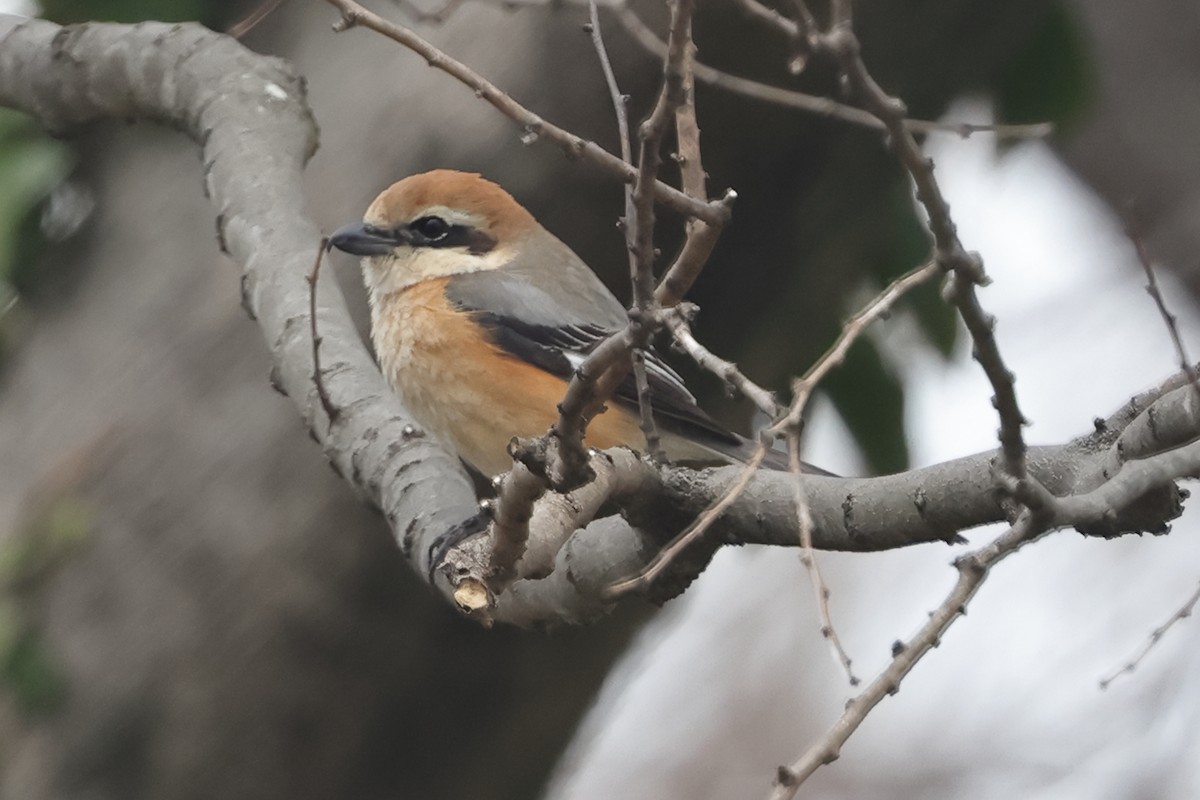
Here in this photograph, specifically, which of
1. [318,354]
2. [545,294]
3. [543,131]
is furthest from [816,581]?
[545,294]

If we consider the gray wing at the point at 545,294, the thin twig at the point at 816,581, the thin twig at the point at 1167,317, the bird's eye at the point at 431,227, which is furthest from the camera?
the bird's eye at the point at 431,227

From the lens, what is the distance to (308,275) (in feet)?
11.0

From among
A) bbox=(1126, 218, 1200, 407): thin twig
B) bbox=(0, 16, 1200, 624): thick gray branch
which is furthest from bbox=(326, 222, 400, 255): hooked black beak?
bbox=(1126, 218, 1200, 407): thin twig

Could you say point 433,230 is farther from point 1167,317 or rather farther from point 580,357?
point 1167,317

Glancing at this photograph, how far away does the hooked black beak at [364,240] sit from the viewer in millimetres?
4227

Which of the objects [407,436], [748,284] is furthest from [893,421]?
[407,436]

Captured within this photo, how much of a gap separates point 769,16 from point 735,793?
648 cm

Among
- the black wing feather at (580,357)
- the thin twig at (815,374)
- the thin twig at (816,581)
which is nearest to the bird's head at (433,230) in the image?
the black wing feather at (580,357)

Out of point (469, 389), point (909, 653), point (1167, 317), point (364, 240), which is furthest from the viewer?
point (364, 240)

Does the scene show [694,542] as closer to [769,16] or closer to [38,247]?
[769,16]

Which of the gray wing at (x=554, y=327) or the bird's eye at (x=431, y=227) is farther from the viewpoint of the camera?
the bird's eye at (x=431, y=227)

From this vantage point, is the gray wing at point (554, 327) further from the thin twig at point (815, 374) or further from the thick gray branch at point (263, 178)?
the thin twig at point (815, 374)

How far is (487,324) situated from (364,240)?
448mm

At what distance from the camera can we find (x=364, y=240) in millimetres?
4270
